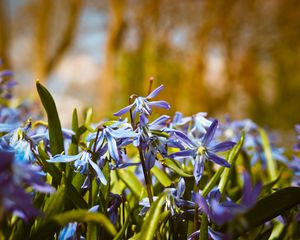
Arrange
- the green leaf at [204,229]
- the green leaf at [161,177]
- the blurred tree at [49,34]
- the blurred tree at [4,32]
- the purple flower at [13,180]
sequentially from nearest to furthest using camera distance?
the purple flower at [13,180] < the green leaf at [204,229] < the green leaf at [161,177] < the blurred tree at [4,32] < the blurred tree at [49,34]

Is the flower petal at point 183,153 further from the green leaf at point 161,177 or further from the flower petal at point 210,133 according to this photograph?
the green leaf at point 161,177

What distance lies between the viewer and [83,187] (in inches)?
28.2

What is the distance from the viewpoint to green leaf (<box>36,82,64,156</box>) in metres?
0.77

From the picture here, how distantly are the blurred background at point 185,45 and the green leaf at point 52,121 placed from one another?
9.40 metres

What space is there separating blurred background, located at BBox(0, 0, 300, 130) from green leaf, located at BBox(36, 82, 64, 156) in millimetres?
9403

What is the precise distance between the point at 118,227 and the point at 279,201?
0.31 m

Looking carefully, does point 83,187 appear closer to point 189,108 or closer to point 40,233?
point 40,233

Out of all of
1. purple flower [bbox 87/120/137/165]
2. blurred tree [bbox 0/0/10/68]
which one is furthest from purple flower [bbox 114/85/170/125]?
blurred tree [bbox 0/0/10/68]

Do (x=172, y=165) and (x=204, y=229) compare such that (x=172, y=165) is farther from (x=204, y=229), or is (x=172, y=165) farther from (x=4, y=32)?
(x=4, y=32)

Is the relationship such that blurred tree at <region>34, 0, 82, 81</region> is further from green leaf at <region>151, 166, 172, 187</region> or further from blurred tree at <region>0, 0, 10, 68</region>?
green leaf at <region>151, 166, 172, 187</region>

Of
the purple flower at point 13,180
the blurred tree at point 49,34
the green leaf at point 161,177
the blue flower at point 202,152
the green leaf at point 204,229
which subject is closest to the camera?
the purple flower at point 13,180

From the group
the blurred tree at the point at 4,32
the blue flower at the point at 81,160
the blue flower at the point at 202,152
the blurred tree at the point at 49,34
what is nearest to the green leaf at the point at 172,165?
the blue flower at the point at 202,152

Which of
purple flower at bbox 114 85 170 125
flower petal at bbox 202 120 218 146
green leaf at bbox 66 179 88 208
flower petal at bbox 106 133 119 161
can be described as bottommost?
green leaf at bbox 66 179 88 208

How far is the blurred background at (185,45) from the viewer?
1080 centimetres
